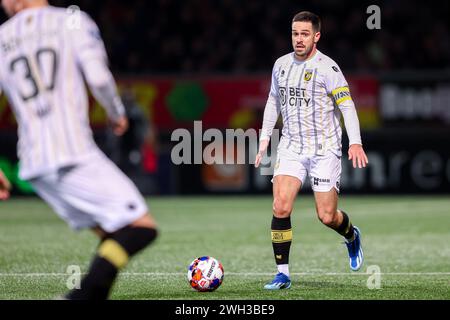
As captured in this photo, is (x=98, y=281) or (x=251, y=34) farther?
(x=251, y=34)

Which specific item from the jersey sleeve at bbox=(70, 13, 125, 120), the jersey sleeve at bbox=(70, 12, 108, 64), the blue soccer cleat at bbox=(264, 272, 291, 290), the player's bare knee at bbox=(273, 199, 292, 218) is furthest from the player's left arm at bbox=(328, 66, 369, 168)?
the jersey sleeve at bbox=(70, 12, 108, 64)

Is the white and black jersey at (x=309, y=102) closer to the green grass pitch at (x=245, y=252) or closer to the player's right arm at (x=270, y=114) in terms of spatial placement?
the player's right arm at (x=270, y=114)

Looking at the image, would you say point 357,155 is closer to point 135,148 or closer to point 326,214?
point 326,214

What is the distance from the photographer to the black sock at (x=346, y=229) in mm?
8133

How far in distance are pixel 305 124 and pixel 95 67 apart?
2972 millimetres

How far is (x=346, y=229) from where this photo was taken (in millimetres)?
8227

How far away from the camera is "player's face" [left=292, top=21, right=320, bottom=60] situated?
7.59 metres

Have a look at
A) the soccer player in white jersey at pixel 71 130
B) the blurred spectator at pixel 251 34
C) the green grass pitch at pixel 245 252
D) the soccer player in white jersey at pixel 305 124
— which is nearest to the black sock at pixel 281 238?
the soccer player in white jersey at pixel 305 124

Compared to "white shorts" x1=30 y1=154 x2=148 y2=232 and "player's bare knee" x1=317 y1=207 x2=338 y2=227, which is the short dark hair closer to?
"player's bare knee" x1=317 y1=207 x2=338 y2=227

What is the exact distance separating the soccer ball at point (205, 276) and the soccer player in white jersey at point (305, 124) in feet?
1.81

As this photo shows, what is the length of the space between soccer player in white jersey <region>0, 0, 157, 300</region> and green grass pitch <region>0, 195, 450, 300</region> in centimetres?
181

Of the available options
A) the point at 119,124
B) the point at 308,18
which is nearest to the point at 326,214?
the point at 308,18
